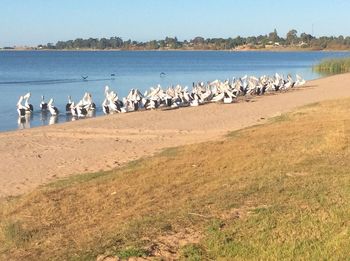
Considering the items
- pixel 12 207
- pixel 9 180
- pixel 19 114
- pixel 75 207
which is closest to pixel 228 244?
pixel 75 207

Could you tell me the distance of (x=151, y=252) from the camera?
6074mm

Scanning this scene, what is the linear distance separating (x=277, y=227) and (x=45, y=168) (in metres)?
8.69

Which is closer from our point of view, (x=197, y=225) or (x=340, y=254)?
(x=340, y=254)

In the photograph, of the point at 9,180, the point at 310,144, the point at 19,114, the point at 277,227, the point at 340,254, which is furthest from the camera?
the point at 19,114

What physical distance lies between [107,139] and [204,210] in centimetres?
1180

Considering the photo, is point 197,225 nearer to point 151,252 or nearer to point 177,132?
point 151,252

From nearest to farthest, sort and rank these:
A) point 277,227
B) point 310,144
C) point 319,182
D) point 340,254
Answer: point 340,254 → point 277,227 → point 319,182 → point 310,144

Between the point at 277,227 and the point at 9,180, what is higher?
the point at 277,227

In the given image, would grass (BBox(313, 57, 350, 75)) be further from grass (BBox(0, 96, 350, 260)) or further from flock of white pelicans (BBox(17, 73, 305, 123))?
grass (BBox(0, 96, 350, 260))

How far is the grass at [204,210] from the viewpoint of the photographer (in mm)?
6203

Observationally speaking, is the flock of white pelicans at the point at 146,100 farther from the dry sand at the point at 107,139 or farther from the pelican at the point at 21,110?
the dry sand at the point at 107,139

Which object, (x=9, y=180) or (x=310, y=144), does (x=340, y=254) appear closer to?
(x=310, y=144)

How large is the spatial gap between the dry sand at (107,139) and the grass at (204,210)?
5.99 feet

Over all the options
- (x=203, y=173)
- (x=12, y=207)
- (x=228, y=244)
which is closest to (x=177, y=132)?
(x=203, y=173)
